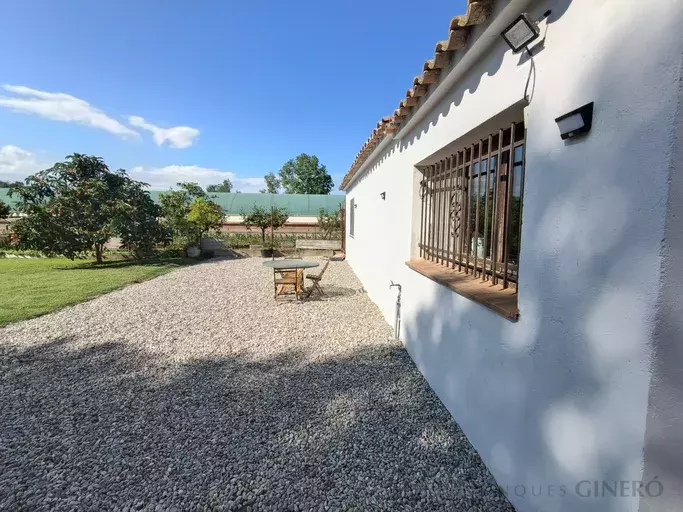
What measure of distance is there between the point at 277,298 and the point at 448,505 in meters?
6.06

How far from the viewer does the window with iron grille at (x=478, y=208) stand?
262cm

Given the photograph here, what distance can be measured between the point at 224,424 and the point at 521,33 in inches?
144

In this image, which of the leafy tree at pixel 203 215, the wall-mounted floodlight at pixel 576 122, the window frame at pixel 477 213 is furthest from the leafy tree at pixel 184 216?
the wall-mounted floodlight at pixel 576 122

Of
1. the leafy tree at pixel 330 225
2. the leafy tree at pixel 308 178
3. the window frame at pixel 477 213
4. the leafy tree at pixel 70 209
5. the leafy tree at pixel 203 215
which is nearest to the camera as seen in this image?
the window frame at pixel 477 213

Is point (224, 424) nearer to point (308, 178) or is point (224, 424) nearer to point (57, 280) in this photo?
point (57, 280)

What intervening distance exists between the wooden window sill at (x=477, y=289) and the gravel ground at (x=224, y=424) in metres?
1.22

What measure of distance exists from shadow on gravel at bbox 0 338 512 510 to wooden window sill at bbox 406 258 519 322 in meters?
1.22

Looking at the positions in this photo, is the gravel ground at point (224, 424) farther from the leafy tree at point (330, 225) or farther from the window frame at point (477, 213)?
the leafy tree at point (330, 225)

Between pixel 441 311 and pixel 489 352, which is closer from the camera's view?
pixel 489 352

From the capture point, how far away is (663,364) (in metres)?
1.25

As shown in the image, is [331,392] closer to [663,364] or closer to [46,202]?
[663,364]

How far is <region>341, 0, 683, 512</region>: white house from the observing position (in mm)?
1254

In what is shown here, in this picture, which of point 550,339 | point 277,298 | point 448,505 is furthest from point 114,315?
point 550,339

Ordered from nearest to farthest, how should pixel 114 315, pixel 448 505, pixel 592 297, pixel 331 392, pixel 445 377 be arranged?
pixel 592 297, pixel 448 505, pixel 445 377, pixel 331 392, pixel 114 315
